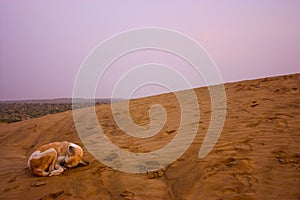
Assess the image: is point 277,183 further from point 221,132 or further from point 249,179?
point 221,132

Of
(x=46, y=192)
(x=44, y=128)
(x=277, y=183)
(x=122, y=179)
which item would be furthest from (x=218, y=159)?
(x=44, y=128)

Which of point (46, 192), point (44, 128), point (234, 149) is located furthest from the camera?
point (44, 128)

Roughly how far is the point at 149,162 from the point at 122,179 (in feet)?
2.04

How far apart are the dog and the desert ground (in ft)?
0.37

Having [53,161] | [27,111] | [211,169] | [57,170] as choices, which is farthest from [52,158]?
[27,111]

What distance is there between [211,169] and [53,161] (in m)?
2.59

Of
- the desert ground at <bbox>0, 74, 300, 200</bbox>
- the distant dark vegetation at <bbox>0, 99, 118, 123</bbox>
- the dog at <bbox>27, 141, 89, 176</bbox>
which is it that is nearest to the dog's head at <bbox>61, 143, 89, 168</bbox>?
the dog at <bbox>27, 141, 89, 176</bbox>

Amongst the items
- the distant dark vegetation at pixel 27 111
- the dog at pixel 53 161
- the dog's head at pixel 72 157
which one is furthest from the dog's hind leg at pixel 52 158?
the distant dark vegetation at pixel 27 111

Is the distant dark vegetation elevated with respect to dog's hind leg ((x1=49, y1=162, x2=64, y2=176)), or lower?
elevated

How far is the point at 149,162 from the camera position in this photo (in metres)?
4.08

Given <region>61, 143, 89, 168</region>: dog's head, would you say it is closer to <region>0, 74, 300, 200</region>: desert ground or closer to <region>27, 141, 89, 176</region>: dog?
<region>27, 141, 89, 176</region>: dog

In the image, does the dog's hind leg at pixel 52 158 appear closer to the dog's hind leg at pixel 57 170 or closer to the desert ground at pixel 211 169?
the dog's hind leg at pixel 57 170

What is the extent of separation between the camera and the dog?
13.3 feet

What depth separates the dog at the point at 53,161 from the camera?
407 centimetres
